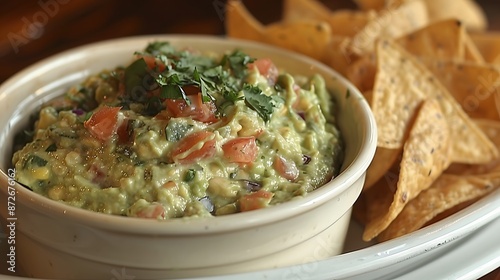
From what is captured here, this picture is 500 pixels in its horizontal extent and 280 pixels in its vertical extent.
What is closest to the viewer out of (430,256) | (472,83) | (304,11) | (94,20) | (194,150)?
(194,150)

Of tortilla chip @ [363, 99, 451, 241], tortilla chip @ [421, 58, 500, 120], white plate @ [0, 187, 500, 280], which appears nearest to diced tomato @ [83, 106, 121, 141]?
white plate @ [0, 187, 500, 280]

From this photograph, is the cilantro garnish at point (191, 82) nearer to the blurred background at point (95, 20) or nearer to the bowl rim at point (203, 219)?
the bowl rim at point (203, 219)

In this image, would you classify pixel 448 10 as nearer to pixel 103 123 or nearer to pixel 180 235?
pixel 103 123

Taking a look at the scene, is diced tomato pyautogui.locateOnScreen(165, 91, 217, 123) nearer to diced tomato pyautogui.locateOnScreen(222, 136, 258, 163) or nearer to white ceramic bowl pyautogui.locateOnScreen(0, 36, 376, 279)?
diced tomato pyautogui.locateOnScreen(222, 136, 258, 163)

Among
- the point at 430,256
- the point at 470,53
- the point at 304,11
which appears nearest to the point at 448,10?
the point at 470,53

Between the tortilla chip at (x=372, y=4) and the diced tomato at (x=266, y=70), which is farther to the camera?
the tortilla chip at (x=372, y=4)

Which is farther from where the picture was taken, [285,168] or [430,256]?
[430,256]

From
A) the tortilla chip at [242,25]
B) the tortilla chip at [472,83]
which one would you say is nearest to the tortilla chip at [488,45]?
the tortilla chip at [472,83]
